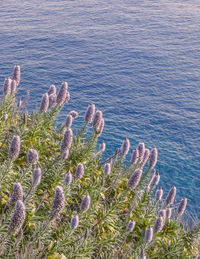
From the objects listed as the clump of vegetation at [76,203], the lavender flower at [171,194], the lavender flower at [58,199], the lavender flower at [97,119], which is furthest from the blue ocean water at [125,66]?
the lavender flower at [58,199]

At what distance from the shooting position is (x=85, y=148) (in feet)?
36.6

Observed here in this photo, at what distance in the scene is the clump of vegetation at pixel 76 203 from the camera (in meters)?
7.44

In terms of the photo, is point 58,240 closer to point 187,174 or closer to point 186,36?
point 187,174

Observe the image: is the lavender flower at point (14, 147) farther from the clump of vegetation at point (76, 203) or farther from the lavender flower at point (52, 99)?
the lavender flower at point (52, 99)

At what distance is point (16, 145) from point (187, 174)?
11.9 m

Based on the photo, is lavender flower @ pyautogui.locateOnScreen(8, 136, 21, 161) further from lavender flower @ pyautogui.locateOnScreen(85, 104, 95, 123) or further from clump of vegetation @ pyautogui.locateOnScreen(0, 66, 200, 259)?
lavender flower @ pyautogui.locateOnScreen(85, 104, 95, 123)

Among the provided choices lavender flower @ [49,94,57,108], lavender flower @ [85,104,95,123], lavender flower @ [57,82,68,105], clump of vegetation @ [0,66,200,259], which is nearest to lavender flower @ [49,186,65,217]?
clump of vegetation @ [0,66,200,259]

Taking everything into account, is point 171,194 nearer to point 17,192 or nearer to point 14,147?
point 14,147

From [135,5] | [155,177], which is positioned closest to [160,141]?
[155,177]

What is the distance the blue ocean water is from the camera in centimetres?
1933

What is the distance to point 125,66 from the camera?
28.1 metres

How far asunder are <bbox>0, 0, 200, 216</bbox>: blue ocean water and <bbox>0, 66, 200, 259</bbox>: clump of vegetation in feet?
10.7

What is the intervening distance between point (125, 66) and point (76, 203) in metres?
19.9

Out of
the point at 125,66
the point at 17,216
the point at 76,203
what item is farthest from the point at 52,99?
the point at 125,66
